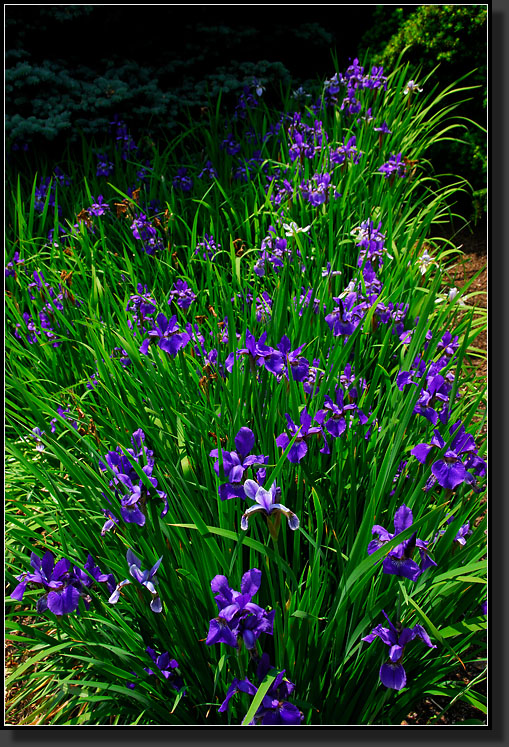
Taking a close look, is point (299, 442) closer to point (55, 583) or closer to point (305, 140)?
point (55, 583)

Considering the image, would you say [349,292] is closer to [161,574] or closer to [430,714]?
[161,574]

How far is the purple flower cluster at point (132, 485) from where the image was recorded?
1192mm

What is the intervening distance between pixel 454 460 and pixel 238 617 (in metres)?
0.60

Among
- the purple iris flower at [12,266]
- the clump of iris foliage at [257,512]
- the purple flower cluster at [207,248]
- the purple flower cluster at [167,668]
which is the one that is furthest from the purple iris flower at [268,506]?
Answer: the purple iris flower at [12,266]

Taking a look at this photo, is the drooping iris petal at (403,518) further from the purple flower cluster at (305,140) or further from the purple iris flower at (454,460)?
the purple flower cluster at (305,140)

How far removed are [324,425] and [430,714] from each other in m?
0.79

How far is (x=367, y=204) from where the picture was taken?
281 cm

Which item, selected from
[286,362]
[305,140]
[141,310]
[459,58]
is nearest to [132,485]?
[286,362]

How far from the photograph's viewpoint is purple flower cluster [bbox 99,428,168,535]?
119 centimetres

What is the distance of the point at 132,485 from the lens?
1263 millimetres

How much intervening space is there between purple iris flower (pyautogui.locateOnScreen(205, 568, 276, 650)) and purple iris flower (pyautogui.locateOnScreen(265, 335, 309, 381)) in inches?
23.8

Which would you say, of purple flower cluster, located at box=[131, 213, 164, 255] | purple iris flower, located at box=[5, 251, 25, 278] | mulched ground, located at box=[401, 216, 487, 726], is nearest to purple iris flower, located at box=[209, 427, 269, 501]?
mulched ground, located at box=[401, 216, 487, 726]

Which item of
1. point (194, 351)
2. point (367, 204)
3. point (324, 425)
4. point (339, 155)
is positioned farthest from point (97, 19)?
point (324, 425)

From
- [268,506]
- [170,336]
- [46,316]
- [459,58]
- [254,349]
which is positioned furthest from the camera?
[459,58]
